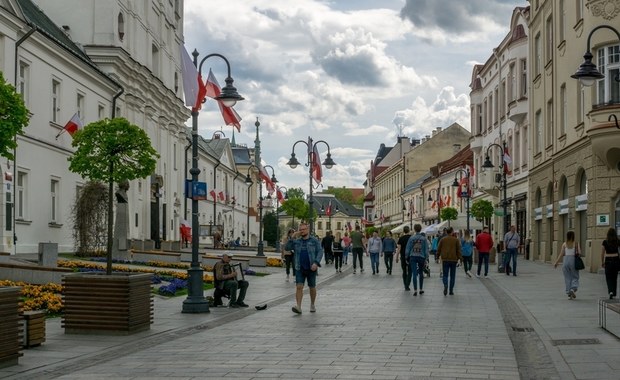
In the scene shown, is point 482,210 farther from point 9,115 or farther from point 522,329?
point 9,115

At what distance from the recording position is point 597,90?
95.2ft

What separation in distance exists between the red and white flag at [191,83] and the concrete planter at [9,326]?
9.15 metres

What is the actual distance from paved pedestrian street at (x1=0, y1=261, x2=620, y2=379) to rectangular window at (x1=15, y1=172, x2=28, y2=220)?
13.0 m

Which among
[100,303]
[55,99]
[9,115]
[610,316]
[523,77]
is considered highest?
[523,77]

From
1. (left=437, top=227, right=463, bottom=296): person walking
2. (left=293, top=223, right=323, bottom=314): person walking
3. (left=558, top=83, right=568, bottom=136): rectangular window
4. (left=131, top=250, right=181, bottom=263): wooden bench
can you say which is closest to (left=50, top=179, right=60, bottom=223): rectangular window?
(left=131, top=250, right=181, bottom=263): wooden bench

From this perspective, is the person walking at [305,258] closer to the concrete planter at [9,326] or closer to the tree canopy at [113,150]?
the concrete planter at [9,326]

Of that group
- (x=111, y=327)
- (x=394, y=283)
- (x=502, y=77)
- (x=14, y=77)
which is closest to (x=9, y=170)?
(x=14, y=77)

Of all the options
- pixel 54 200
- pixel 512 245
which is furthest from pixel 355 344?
pixel 54 200

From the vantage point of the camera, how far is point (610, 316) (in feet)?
43.3

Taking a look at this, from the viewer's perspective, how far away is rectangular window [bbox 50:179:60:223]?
111ft

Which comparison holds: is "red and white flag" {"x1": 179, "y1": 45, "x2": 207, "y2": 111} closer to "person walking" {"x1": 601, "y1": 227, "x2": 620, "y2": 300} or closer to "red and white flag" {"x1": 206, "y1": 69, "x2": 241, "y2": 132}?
"red and white flag" {"x1": 206, "y1": 69, "x2": 241, "y2": 132}

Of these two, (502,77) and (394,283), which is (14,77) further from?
(502,77)

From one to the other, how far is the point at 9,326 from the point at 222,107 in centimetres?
1161

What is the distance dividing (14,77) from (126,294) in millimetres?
19064
